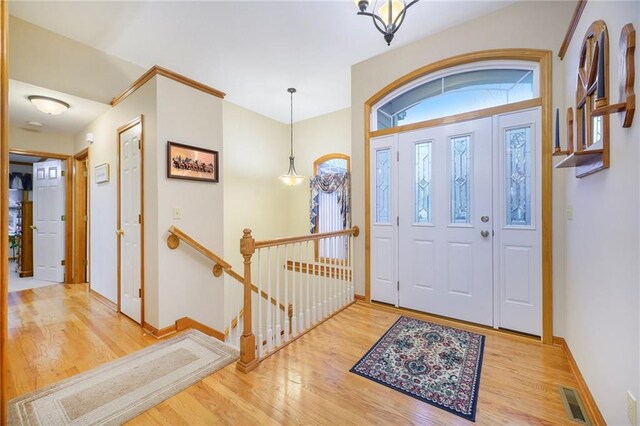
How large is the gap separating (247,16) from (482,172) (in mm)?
2738

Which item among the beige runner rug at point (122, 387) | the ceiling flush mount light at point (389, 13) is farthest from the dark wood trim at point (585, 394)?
the ceiling flush mount light at point (389, 13)

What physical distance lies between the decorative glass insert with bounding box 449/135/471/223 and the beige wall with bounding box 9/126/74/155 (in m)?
5.81

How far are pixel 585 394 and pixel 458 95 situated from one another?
2.68 meters

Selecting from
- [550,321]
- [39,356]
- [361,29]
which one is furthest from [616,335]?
[39,356]

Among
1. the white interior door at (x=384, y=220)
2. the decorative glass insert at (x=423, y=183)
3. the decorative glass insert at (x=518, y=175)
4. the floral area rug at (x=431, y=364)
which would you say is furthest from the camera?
the white interior door at (x=384, y=220)

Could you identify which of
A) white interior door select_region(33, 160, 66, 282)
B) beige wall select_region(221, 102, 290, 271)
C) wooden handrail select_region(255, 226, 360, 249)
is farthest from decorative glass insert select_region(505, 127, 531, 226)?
white interior door select_region(33, 160, 66, 282)

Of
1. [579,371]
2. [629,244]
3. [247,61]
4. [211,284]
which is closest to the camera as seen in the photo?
[629,244]

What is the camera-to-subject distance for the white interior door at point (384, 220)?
311 centimetres

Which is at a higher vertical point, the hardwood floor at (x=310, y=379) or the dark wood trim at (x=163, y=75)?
the dark wood trim at (x=163, y=75)

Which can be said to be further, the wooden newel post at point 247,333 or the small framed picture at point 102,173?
the small framed picture at point 102,173

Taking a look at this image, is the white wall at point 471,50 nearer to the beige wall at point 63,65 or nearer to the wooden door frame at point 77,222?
the beige wall at point 63,65

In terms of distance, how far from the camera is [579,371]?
70.2 inches

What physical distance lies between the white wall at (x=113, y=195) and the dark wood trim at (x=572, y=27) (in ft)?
11.4

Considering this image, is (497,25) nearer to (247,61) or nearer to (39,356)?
(247,61)
